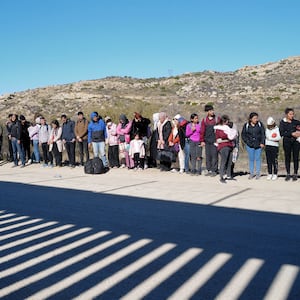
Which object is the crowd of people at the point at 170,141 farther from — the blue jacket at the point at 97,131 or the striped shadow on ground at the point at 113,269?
the striped shadow on ground at the point at 113,269

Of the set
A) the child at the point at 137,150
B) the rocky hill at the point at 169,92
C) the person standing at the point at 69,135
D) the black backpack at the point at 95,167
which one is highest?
the rocky hill at the point at 169,92

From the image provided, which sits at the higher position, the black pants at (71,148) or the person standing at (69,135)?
the person standing at (69,135)

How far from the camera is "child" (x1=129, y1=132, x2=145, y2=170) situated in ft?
46.1

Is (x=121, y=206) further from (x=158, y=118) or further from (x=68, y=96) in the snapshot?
(x=68, y=96)

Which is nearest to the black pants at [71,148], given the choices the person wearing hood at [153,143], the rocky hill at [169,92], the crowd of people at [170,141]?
the crowd of people at [170,141]

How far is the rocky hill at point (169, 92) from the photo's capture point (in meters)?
50.5

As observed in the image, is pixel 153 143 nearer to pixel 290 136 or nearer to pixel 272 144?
pixel 272 144

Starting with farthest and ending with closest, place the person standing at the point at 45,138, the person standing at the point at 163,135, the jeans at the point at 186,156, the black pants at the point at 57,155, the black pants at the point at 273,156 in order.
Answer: the person standing at the point at 45,138 → the black pants at the point at 57,155 → the person standing at the point at 163,135 → the jeans at the point at 186,156 → the black pants at the point at 273,156

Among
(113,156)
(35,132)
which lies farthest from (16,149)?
(113,156)

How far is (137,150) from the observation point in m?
14.1

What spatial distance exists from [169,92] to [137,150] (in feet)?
194

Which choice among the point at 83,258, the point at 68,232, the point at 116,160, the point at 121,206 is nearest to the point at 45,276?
the point at 83,258

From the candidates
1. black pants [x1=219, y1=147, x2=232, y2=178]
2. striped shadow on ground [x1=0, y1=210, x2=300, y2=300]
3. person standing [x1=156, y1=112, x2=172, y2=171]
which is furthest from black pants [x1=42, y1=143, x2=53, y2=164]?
striped shadow on ground [x1=0, y1=210, x2=300, y2=300]

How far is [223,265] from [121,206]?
3.74 m
